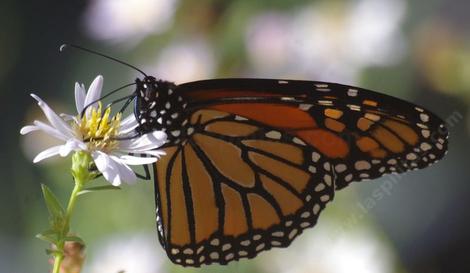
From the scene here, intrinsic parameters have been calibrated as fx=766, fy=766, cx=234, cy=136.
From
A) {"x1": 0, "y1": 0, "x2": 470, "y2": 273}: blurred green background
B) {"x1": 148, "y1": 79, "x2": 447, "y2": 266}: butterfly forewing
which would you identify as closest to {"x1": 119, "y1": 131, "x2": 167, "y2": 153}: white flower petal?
{"x1": 148, "y1": 79, "x2": 447, "y2": 266}: butterfly forewing

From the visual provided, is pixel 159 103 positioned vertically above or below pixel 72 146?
above

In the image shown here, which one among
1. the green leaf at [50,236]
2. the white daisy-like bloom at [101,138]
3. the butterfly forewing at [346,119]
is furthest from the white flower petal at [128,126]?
the green leaf at [50,236]

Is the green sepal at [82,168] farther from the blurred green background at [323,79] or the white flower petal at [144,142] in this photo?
the blurred green background at [323,79]

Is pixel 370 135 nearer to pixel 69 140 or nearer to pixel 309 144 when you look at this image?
pixel 309 144

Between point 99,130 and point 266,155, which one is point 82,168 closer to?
point 99,130

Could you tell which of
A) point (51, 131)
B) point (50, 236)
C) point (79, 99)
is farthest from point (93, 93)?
point (50, 236)

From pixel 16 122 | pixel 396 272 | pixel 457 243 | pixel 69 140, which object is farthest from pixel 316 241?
pixel 16 122

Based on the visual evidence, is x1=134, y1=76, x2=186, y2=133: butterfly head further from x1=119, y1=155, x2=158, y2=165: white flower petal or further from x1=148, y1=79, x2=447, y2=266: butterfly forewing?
x1=119, y1=155, x2=158, y2=165: white flower petal
